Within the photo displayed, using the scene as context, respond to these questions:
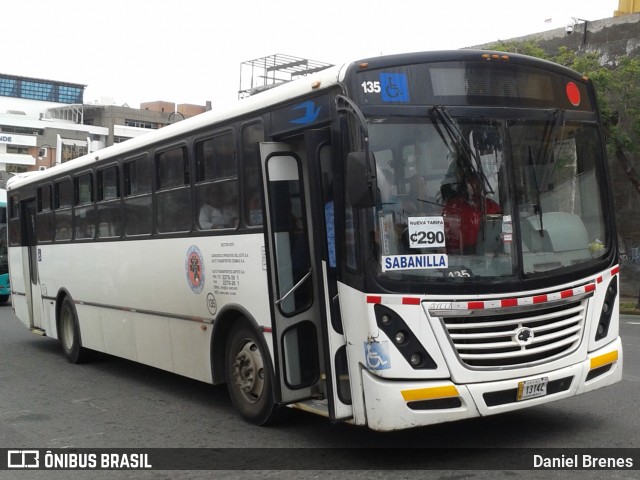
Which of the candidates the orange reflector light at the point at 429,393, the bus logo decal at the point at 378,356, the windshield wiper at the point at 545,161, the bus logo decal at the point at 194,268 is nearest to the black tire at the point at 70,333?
the bus logo decal at the point at 194,268

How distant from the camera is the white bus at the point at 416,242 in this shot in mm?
5730

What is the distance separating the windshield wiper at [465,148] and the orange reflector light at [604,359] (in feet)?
5.37

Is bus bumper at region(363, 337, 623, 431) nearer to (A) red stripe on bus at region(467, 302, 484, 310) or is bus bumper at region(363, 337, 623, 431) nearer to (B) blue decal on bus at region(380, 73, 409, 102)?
(A) red stripe on bus at region(467, 302, 484, 310)

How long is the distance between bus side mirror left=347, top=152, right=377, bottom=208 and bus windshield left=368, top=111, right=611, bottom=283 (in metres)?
0.28

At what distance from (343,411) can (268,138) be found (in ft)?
8.11

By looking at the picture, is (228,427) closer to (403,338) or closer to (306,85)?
(403,338)

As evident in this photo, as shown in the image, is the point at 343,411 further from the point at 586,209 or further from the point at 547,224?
the point at 586,209

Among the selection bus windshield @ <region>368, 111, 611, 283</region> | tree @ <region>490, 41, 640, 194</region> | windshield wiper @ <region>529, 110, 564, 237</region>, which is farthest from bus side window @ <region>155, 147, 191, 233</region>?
tree @ <region>490, 41, 640, 194</region>

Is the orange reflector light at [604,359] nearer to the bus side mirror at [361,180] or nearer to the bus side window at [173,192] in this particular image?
the bus side mirror at [361,180]

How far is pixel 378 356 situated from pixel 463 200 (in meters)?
1.30

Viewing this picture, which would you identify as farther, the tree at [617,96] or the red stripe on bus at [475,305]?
the tree at [617,96]

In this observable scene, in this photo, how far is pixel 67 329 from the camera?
12.4 metres

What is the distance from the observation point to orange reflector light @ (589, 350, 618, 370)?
6.36 m

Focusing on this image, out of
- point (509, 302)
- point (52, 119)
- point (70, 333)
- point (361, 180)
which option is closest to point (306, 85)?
point (361, 180)
